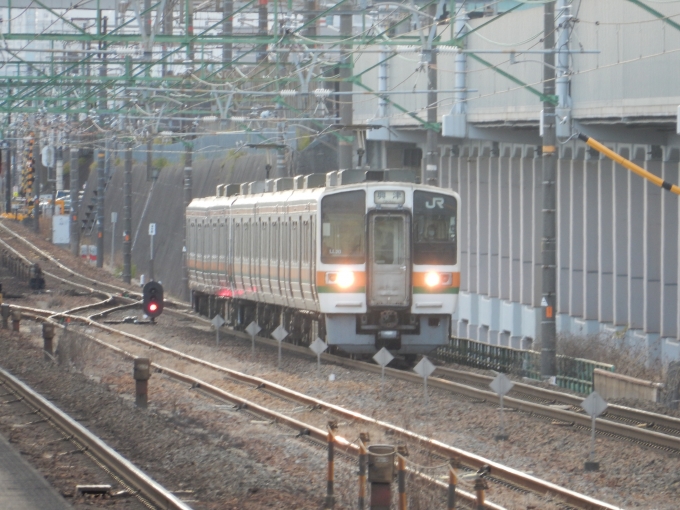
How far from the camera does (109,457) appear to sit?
38.1 ft

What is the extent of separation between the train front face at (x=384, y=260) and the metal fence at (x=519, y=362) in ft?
6.39

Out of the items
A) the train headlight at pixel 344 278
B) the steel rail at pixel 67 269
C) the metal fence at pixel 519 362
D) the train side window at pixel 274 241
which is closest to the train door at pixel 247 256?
the train side window at pixel 274 241

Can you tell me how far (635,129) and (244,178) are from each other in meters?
28.4

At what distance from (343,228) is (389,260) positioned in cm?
89

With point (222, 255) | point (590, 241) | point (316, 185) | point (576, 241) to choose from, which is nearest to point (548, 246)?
point (316, 185)

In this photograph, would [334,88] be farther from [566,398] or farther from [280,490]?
[280,490]

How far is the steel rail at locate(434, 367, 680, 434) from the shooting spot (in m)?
14.4

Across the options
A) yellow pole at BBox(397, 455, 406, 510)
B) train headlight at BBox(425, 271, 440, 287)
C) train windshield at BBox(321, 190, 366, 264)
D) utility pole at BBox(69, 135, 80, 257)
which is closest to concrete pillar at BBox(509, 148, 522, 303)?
train headlight at BBox(425, 271, 440, 287)

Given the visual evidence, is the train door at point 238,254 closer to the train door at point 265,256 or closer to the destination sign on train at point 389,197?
the train door at point 265,256

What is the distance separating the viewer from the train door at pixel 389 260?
786 inches

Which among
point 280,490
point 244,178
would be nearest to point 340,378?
point 280,490

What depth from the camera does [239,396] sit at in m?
17.6

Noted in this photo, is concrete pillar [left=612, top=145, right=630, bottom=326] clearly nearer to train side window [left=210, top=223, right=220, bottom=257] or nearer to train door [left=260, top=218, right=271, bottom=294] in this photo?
train door [left=260, top=218, right=271, bottom=294]

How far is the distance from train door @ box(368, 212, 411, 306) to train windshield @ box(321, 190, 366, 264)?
0.66 ft
